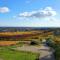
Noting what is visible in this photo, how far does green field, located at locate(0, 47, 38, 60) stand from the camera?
2459mm

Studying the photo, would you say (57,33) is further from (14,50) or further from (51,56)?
(14,50)

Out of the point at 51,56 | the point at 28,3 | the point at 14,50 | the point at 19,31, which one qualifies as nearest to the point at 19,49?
the point at 14,50

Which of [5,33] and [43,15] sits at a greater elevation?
[43,15]

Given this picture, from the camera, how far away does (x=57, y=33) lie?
8.51ft

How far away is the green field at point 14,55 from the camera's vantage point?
246 centimetres

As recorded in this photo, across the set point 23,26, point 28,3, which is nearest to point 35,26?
point 23,26

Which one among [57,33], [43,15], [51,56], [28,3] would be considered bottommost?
[51,56]

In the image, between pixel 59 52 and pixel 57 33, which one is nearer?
pixel 59 52

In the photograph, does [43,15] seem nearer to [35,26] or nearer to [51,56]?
[35,26]

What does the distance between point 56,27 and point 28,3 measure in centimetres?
51

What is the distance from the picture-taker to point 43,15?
2.53 meters

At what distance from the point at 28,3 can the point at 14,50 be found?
2.21ft

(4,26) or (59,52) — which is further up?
(4,26)

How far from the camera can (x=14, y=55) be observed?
2479 millimetres
